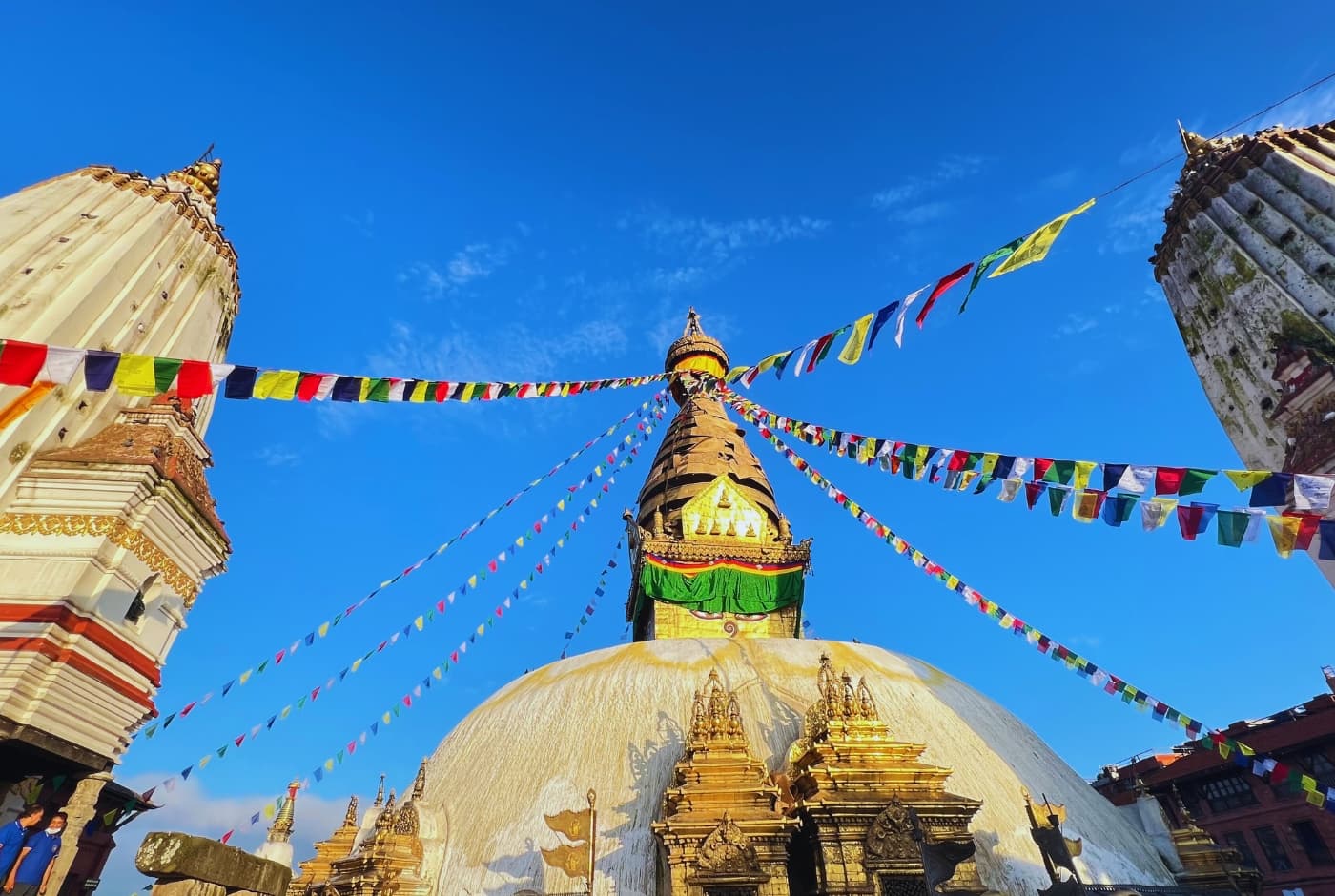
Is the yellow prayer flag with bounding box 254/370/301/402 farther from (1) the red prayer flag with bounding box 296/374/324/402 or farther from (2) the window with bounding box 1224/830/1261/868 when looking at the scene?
(2) the window with bounding box 1224/830/1261/868

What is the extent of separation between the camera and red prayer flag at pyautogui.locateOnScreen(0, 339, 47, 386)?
5.76 metres

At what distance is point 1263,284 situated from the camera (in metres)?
16.1

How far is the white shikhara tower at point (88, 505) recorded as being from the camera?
777cm

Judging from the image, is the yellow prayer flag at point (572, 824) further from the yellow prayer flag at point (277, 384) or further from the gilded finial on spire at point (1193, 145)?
the gilded finial on spire at point (1193, 145)

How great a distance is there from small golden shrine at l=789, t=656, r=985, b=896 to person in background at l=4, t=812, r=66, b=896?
8008mm

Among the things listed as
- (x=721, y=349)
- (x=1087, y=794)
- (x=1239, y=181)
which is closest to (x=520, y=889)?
(x=1087, y=794)

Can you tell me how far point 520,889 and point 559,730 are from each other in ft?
9.34

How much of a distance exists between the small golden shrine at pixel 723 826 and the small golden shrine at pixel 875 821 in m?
0.48

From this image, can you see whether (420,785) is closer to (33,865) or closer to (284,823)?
(284,823)

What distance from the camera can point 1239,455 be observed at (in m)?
18.2

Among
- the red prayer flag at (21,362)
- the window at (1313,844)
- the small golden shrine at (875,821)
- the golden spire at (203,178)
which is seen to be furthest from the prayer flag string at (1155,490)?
the window at (1313,844)

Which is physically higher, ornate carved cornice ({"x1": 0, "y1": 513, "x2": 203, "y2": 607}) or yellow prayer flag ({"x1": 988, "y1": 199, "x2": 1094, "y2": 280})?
yellow prayer flag ({"x1": 988, "y1": 199, "x2": 1094, "y2": 280})

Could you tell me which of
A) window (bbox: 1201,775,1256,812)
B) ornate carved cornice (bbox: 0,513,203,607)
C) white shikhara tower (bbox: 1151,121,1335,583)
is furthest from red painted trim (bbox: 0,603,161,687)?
window (bbox: 1201,775,1256,812)

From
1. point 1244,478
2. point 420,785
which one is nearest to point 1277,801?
point 1244,478
